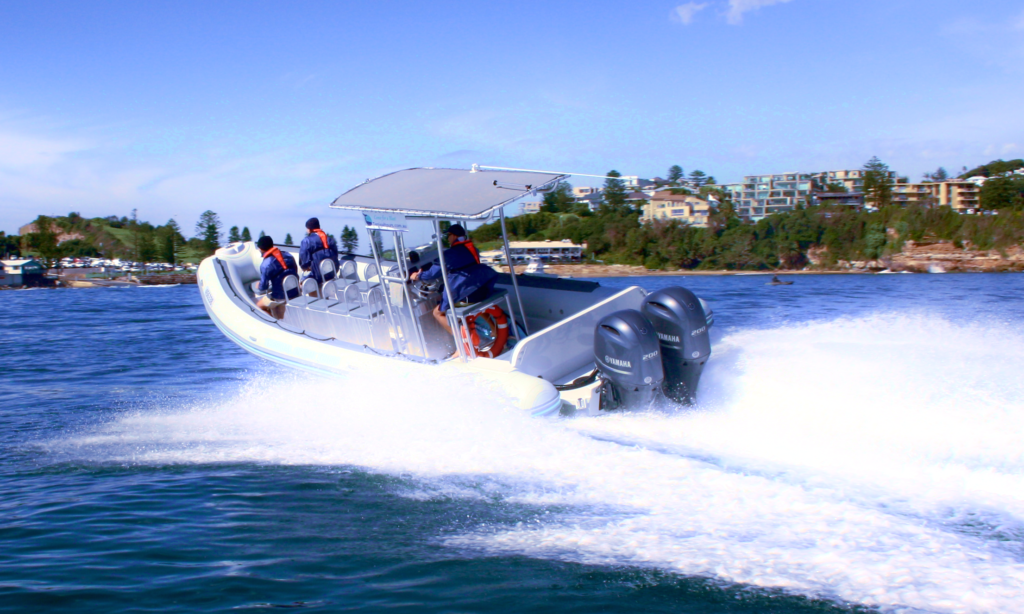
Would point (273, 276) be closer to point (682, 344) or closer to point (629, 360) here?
point (629, 360)

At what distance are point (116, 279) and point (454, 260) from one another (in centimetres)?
5737

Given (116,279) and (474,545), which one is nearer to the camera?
(474,545)

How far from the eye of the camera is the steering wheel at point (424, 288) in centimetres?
555

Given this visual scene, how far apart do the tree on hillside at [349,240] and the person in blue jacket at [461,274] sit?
796 mm

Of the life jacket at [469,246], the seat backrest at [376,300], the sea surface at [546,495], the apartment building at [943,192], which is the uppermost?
the apartment building at [943,192]

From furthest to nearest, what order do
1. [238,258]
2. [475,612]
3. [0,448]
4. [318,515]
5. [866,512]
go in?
[238,258] < [0,448] < [318,515] < [866,512] < [475,612]

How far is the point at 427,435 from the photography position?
433 cm

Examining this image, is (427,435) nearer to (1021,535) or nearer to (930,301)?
(1021,535)

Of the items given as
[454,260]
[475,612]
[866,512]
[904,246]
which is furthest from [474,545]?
[904,246]

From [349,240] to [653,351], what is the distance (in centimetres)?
314

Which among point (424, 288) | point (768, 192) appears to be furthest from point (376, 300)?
point (768, 192)

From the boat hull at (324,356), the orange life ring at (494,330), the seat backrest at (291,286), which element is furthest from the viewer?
the seat backrest at (291,286)

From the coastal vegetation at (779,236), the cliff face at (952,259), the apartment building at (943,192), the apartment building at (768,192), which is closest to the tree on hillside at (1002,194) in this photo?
the coastal vegetation at (779,236)

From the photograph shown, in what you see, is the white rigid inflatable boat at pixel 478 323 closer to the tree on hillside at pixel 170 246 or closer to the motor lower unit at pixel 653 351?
the motor lower unit at pixel 653 351
